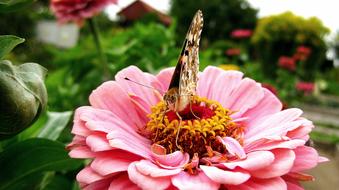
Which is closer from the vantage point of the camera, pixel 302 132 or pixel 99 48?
pixel 302 132

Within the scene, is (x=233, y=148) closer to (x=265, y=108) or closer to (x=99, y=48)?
(x=265, y=108)

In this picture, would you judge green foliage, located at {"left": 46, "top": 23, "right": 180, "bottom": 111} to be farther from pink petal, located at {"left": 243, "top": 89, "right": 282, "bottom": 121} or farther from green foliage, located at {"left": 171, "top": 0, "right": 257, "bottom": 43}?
green foliage, located at {"left": 171, "top": 0, "right": 257, "bottom": 43}

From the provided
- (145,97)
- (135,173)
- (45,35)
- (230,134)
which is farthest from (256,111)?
(45,35)

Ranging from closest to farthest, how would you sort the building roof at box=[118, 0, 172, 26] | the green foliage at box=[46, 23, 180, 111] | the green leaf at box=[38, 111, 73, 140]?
the green leaf at box=[38, 111, 73, 140]
the green foliage at box=[46, 23, 180, 111]
the building roof at box=[118, 0, 172, 26]

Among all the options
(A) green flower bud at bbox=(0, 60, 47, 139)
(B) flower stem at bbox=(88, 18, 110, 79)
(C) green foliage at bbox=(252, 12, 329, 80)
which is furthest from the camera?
(C) green foliage at bbox=(252, 12, 329, 80)

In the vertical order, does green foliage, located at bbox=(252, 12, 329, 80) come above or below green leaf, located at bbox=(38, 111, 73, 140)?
Answer: above

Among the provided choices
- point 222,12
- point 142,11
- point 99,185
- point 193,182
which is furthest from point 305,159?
point 222,12

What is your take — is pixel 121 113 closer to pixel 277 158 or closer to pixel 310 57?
pixel 277 158

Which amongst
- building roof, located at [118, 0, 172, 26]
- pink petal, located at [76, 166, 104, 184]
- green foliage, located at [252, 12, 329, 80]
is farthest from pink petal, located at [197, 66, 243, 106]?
green foliage, located at [252, 12, 329, 80]
